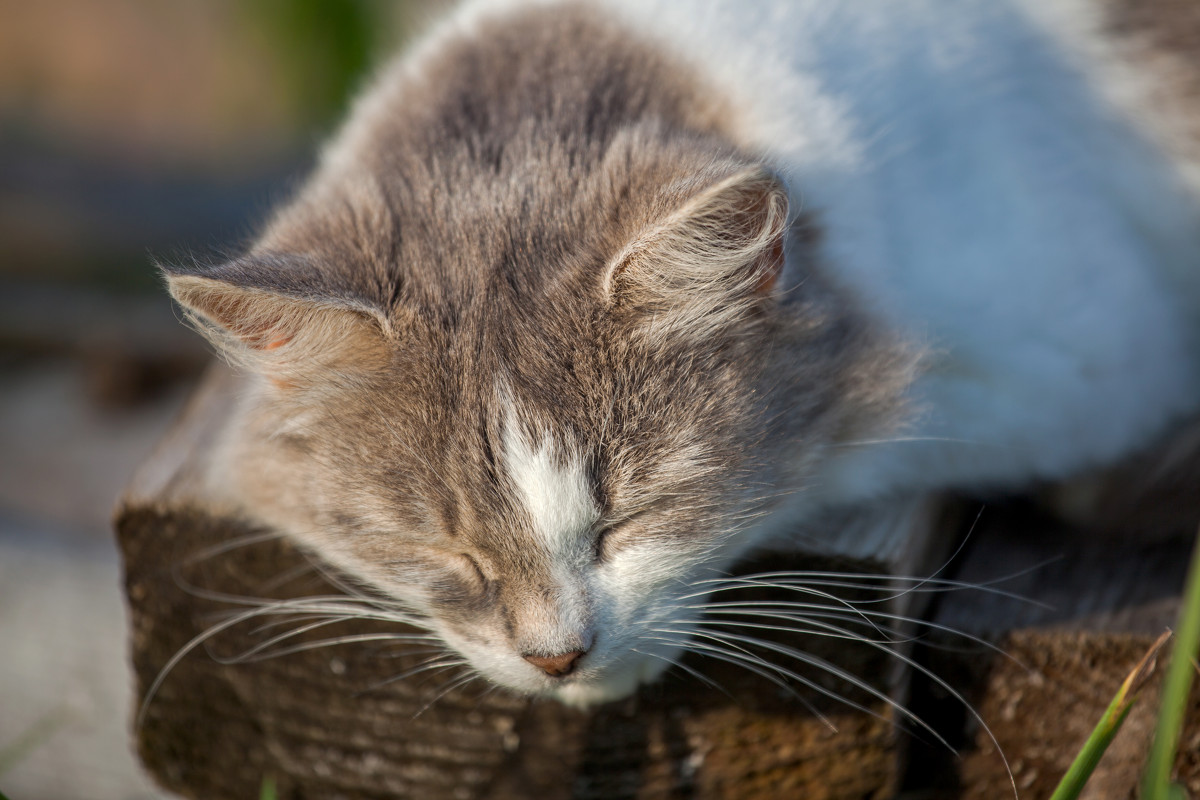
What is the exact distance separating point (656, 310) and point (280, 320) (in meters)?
0.53

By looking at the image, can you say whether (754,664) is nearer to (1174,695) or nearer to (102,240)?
(1174,695)

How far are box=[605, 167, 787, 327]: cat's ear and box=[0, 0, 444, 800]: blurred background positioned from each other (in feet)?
2.26

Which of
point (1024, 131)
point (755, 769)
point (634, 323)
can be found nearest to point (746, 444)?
point (634, 323)

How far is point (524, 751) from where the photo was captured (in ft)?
5.16

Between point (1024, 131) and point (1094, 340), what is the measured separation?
44 cm

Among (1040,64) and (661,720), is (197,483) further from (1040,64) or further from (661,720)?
(1040,64)

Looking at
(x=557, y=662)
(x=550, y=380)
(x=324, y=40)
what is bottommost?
(x=557, y=662)

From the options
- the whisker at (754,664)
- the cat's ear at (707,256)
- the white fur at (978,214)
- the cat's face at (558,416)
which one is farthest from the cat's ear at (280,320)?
the white fur at (978,214)

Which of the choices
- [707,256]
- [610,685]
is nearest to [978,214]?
[707,256]

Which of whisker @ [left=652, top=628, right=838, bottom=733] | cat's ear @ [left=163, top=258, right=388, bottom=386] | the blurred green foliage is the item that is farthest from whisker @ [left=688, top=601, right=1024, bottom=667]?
the blurred green foliage

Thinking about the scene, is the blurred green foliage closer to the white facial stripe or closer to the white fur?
the white fur

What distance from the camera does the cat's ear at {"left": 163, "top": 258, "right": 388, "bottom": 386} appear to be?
1.35m

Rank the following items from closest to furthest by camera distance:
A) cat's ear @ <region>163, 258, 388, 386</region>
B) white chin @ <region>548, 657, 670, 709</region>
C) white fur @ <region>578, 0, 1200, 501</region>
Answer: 1. cat's ear @ <region>163, 258, 388, 386</region>
2. white chin @ <region>548, 657, 670, 709</region>
3. white fur @ <region>578, 0, 1200, 501</region>

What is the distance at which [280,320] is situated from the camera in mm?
1464
